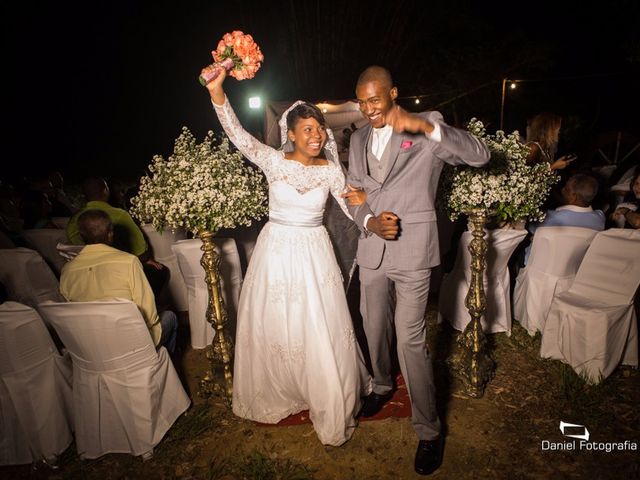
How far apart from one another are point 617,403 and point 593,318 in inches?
29.0

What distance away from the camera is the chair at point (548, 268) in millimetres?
4066

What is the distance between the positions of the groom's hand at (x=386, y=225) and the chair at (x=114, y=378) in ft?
5.89

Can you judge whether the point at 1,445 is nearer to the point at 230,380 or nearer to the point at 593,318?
the point at 230,380

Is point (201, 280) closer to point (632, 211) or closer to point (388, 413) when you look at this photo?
point (388, 413)

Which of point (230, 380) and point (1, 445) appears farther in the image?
point (230, 380)

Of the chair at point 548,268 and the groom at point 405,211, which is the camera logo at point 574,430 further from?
the chair at point 548,268

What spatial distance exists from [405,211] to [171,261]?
13.3ft

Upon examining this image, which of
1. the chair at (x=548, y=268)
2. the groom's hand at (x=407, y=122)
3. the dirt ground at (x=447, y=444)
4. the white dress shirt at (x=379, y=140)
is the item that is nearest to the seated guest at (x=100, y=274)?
the dirt ground at (x=447, y=444)

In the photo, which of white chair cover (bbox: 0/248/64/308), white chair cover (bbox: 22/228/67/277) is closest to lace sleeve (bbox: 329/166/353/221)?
white chair cover (bbox: 0/248/64/308)

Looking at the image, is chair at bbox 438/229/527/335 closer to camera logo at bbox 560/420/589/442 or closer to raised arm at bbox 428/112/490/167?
camera logo at bbox 560/420/589/442

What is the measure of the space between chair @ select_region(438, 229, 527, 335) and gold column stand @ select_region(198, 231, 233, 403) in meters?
2.67

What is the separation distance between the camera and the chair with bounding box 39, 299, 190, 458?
8.80ft

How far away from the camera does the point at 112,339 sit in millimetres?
2779

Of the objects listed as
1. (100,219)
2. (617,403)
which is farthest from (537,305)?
(100,219)
